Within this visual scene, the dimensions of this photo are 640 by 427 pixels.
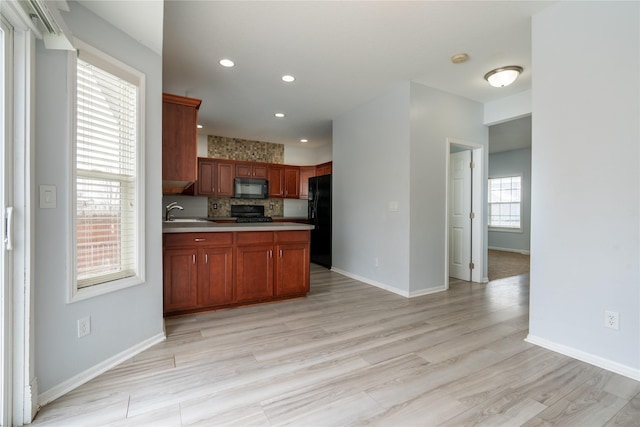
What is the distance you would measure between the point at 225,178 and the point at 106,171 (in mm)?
4188

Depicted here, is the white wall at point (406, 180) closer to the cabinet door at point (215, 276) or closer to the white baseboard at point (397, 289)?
the white baseboard at point (397, 289)

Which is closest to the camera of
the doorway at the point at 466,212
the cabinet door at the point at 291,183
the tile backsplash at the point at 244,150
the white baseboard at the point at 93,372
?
the white baseboard at the point at 93,372

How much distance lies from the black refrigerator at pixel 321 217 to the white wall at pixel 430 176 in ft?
6.55

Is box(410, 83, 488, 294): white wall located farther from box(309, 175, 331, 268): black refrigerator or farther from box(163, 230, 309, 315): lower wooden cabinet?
box(309, 175, 331, 268): black refrigerator

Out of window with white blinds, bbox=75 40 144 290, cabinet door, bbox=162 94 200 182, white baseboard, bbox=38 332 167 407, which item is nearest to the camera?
white baseboard, bbox=38 332 167 407

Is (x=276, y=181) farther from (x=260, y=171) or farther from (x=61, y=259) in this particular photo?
(x=61, y=259)

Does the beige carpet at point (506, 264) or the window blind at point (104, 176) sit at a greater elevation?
the window blind at point (104, 176)

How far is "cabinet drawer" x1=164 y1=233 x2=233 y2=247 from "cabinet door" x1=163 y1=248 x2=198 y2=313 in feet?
0.23

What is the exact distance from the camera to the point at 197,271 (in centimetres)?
298

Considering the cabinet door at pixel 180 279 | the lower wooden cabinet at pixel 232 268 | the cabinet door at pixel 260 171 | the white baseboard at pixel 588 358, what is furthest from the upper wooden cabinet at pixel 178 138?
the white baseboard at pixel 588 358

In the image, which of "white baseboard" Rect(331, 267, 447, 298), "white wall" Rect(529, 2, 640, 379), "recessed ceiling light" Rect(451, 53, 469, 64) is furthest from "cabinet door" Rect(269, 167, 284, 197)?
"white wall" Rect(529, 2, 640, 379)

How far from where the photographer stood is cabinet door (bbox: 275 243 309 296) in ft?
11.4

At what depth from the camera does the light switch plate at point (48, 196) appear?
64.6 inches

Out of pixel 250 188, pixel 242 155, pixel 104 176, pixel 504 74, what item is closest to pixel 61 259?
pixel 104 176
